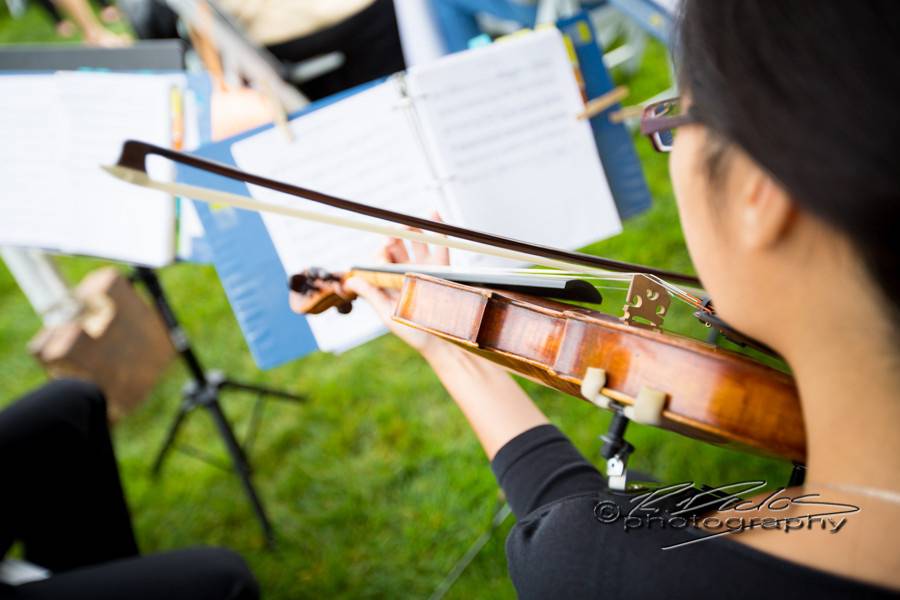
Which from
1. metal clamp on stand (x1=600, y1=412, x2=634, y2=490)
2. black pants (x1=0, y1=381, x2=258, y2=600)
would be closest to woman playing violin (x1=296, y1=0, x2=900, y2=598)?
metal clamp on stand (x1=600, y1=412, x2=634, y2=490)

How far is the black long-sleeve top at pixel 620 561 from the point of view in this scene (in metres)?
0.56

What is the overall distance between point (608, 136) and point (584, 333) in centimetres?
69

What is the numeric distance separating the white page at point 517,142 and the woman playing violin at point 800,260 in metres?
0.58

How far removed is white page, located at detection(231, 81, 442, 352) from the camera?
1.24m

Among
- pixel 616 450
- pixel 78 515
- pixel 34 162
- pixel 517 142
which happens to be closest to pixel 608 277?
pixel 616 450

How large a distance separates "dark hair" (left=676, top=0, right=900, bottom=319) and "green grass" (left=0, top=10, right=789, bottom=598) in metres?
1.29

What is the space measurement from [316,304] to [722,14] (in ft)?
2.63

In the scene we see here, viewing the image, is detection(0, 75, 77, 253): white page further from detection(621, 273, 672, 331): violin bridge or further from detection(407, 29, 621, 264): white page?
detection(621, 273, 672, 331): violin bridge

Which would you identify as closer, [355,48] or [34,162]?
[34,162]

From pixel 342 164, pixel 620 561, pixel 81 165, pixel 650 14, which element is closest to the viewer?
pixel 620 561

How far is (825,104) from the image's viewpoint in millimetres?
482

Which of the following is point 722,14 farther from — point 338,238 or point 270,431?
point 270,431

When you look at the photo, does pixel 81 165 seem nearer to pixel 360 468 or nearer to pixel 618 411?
pixel 360 468

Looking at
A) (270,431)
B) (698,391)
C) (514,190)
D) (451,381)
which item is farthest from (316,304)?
(270,431)
